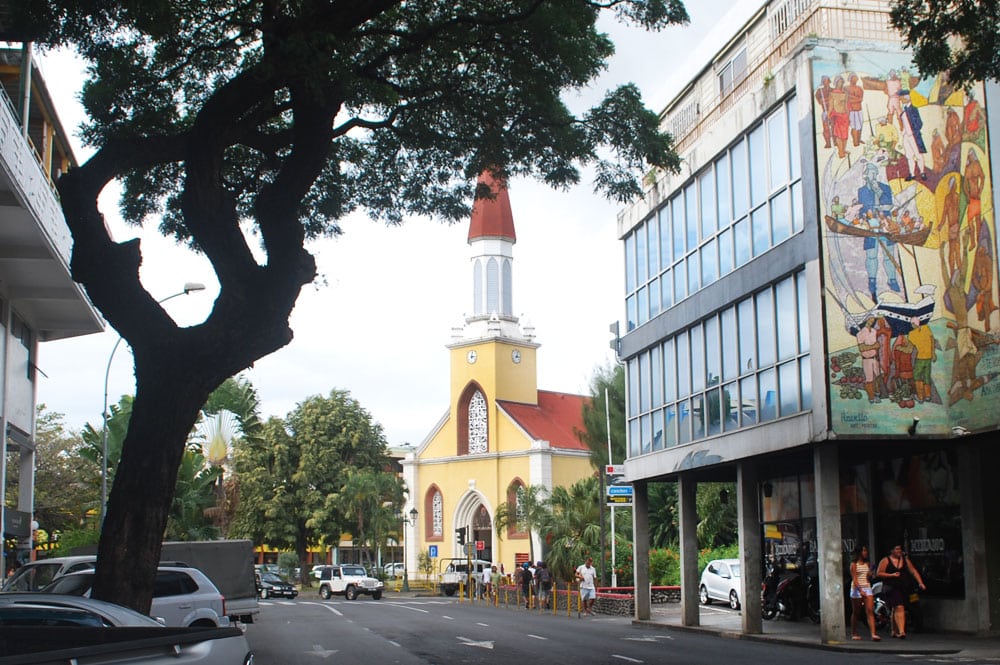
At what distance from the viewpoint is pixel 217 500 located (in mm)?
60469

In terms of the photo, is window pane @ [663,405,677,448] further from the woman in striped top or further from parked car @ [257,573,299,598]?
parked car @ [257,573,299,598]

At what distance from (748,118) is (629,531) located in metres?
30.9

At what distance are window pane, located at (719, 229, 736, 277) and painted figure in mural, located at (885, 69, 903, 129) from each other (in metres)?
4.28

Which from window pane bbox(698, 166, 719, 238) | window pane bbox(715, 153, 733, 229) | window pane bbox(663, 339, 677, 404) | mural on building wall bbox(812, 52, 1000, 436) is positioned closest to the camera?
mural on building wall bbox(812, 52, 1000, 436)

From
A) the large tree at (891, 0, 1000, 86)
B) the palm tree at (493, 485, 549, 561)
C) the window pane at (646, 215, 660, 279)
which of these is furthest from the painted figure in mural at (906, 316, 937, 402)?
the palm tree at (493, 485, 549, 561)

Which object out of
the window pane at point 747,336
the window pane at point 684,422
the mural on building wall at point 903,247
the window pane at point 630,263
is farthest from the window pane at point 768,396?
the window pane at point 630,263

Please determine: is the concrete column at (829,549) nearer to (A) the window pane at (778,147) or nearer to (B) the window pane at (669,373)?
(A) the window pane at (778,147)

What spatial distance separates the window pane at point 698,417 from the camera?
2562 centimetres

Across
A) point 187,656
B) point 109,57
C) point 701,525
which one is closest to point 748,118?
point 109,57

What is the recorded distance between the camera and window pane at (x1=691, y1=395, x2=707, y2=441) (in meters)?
25.6

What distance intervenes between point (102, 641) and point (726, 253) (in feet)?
62.1

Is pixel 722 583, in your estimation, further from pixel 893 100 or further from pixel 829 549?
pixel 893 100

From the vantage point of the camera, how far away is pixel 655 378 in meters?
28.6

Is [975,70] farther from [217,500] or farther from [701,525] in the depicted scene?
[217,500]
